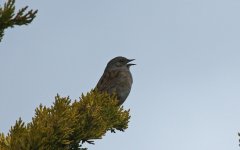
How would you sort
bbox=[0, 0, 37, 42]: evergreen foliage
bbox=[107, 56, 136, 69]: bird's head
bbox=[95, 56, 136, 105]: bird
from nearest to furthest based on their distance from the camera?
1. bbox=[0, 0, 37, 42]: evergreen foliage
2. bbox=[95, 56, 136, 105]: bird
3. bbox=[107, 56, 136, 69]: bird's head

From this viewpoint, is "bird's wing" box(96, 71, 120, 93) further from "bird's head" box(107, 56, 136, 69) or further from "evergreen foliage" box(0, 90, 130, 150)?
"evergreen foliage" box(0, 90, 130, 150)

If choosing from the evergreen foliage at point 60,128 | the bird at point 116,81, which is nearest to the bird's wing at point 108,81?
the bird at point 116,81

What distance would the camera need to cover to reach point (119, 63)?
12.3 meters

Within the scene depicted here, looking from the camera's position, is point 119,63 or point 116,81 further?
point 119,63

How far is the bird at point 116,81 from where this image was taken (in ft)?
35.7

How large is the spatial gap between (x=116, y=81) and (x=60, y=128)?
6244 millimetres

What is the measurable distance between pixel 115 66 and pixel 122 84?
43.1 inches

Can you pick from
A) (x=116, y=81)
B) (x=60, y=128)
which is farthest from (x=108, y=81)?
(x=60, y=128)

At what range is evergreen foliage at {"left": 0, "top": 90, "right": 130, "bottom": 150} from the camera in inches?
189

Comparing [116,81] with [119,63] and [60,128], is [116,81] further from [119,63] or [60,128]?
[60,128]

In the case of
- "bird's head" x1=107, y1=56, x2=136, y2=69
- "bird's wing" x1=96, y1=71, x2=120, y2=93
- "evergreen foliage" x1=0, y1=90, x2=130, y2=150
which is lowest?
"evergreen foliage" x1=0, y1=90, x2=130, y2=150

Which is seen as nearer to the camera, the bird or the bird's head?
the bird

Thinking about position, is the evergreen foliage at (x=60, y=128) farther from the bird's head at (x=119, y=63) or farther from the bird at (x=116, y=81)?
the bird's head at (x=119, y=63)

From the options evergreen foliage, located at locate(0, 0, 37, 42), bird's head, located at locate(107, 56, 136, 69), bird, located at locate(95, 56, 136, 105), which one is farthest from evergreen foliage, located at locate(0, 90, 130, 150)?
bird's head, located at locate(107, 56, 136, 69)
